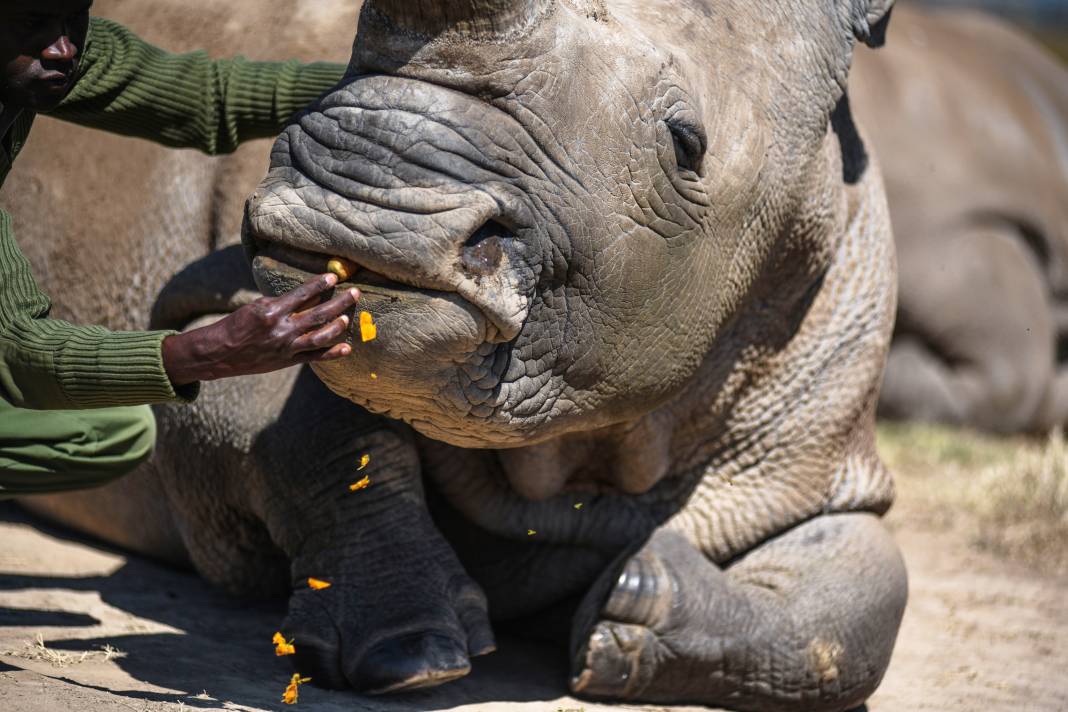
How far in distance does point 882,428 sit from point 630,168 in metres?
4.81

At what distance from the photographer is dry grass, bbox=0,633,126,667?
3.79 meters

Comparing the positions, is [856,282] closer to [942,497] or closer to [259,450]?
[259,450]

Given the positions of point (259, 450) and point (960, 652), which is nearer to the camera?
point (259, 450)

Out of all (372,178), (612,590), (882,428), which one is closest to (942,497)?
(882,428)

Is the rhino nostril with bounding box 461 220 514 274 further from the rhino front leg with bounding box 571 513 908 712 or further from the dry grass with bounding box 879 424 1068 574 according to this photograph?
the dry grass with bounding box 879 424 1068 574

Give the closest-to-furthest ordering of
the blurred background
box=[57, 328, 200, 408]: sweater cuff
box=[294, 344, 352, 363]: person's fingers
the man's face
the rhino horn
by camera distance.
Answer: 1. the rhino horn
2. box=[294, 344, 352, 363]: person's fingers
3. box=[57, 328, 200, 408]: sweater cuff
4. the man's face
5. the blurred background

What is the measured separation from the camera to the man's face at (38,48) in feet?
11.5

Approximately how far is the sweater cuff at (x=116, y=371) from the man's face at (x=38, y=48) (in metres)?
0.55

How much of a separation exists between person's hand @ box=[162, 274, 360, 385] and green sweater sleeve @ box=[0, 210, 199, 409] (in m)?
0.13

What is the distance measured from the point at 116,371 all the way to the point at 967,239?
597 cm

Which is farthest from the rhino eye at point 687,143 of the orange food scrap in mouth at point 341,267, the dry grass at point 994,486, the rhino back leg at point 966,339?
the rhino back leg at point 966,339

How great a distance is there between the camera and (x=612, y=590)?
3.96 meters

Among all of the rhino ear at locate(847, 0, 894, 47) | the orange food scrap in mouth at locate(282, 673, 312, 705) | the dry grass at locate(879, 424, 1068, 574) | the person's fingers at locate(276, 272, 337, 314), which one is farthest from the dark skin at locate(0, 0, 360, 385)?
the dry grass at locate(879, 424, 1068, 574)

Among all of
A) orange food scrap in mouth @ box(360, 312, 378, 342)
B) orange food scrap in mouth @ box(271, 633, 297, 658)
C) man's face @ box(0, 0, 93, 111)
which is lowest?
orange food scrap in mouth @ box(271, 633, 297, 658)
